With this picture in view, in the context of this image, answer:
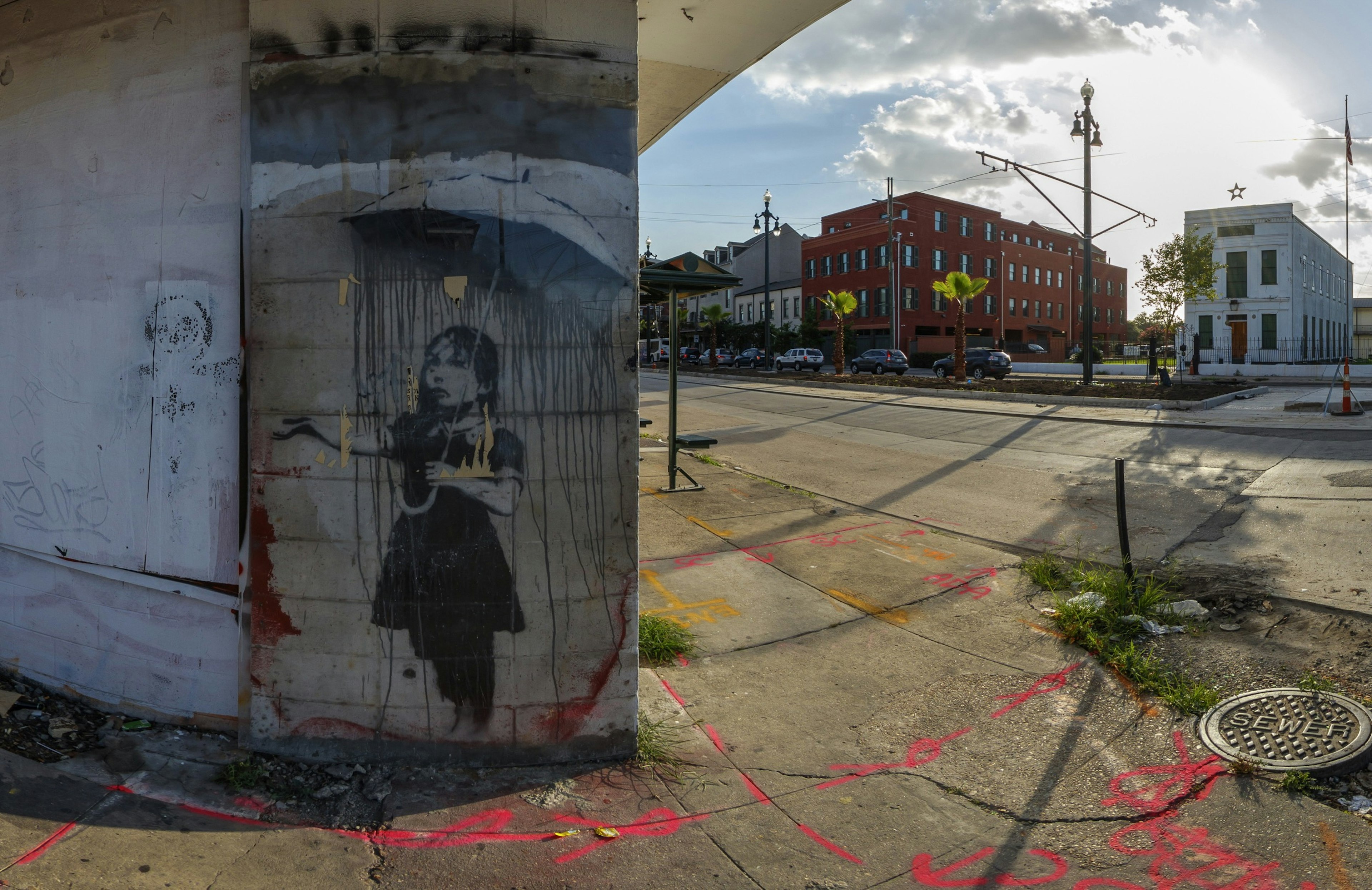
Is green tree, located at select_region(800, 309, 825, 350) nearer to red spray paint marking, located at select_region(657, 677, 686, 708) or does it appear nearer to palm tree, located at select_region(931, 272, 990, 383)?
palm tree, located at select_region(931, 272, 990, 383)

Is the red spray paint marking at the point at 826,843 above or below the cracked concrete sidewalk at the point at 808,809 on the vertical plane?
below

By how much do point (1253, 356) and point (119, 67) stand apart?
160ft

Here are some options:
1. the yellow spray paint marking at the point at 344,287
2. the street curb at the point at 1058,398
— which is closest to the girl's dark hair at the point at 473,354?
the yellow spray paint marking at the point at 344,287

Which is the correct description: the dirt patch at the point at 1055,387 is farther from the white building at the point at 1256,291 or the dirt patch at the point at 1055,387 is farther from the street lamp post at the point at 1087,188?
the white building at the point at 1256,291

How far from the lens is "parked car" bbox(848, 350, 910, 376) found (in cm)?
4106

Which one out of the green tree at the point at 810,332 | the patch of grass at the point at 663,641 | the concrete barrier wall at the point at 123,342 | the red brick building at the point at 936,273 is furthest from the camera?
the green tree at the point at 810,332

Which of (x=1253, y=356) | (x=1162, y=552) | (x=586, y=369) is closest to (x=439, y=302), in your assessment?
(x=586, y=369)

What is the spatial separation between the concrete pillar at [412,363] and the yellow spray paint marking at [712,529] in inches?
173

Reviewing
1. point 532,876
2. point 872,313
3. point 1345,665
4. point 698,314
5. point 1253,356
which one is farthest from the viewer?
point 698,314

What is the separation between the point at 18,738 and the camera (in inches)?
157

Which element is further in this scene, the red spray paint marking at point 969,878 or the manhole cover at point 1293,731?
the manhole cover at point 1293,731

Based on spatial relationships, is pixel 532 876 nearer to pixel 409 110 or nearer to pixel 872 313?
pixel 409 110

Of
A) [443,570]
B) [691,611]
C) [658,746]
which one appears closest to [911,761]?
[658,746]

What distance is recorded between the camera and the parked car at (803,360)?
48.2 meters
